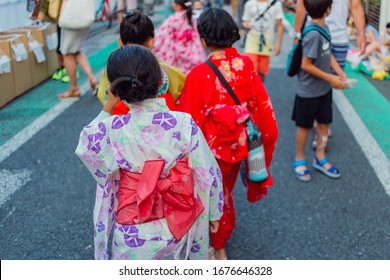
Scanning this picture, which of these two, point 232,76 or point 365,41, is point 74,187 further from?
point 365,41

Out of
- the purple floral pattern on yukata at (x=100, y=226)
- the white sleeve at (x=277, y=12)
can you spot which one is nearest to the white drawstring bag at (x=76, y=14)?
the white sleeve at (x=277, y=12)

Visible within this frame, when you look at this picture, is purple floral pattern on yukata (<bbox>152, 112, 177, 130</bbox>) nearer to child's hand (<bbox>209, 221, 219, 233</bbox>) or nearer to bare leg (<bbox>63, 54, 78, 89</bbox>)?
child's hand (<bbox>209, 221, 219, 233</bbox>)

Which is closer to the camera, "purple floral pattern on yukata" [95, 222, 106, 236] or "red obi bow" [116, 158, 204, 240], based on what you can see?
"red obi bow" [116, 158, 204, 240]

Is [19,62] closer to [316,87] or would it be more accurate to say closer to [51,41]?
[51,41]

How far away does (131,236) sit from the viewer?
2078 millimetres

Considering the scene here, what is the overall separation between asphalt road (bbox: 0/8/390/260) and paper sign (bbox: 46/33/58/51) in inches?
94.4

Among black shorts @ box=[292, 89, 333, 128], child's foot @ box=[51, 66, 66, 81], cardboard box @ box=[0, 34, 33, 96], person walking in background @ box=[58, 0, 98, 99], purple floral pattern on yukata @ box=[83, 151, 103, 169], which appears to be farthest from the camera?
child's foot @ box=[51, 66, 66, 81]

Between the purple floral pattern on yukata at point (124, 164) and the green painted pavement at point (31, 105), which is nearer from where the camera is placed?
the purple floral pattern on yukata at point (124, 164)

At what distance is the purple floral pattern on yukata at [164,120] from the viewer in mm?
2012

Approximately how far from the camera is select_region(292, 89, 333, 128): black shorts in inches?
149

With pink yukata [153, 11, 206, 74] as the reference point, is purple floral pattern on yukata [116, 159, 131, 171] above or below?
above

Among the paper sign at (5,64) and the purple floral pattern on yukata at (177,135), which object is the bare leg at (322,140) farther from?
Result: the paper sign at (5,64)

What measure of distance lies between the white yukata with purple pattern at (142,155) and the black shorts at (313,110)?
178 centimetres

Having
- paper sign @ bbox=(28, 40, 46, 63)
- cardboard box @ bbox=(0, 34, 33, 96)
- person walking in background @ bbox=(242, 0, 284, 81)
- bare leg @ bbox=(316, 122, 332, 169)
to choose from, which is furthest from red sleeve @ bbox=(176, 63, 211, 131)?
paper sign @ bbox=(28, 40, 46, 63)
